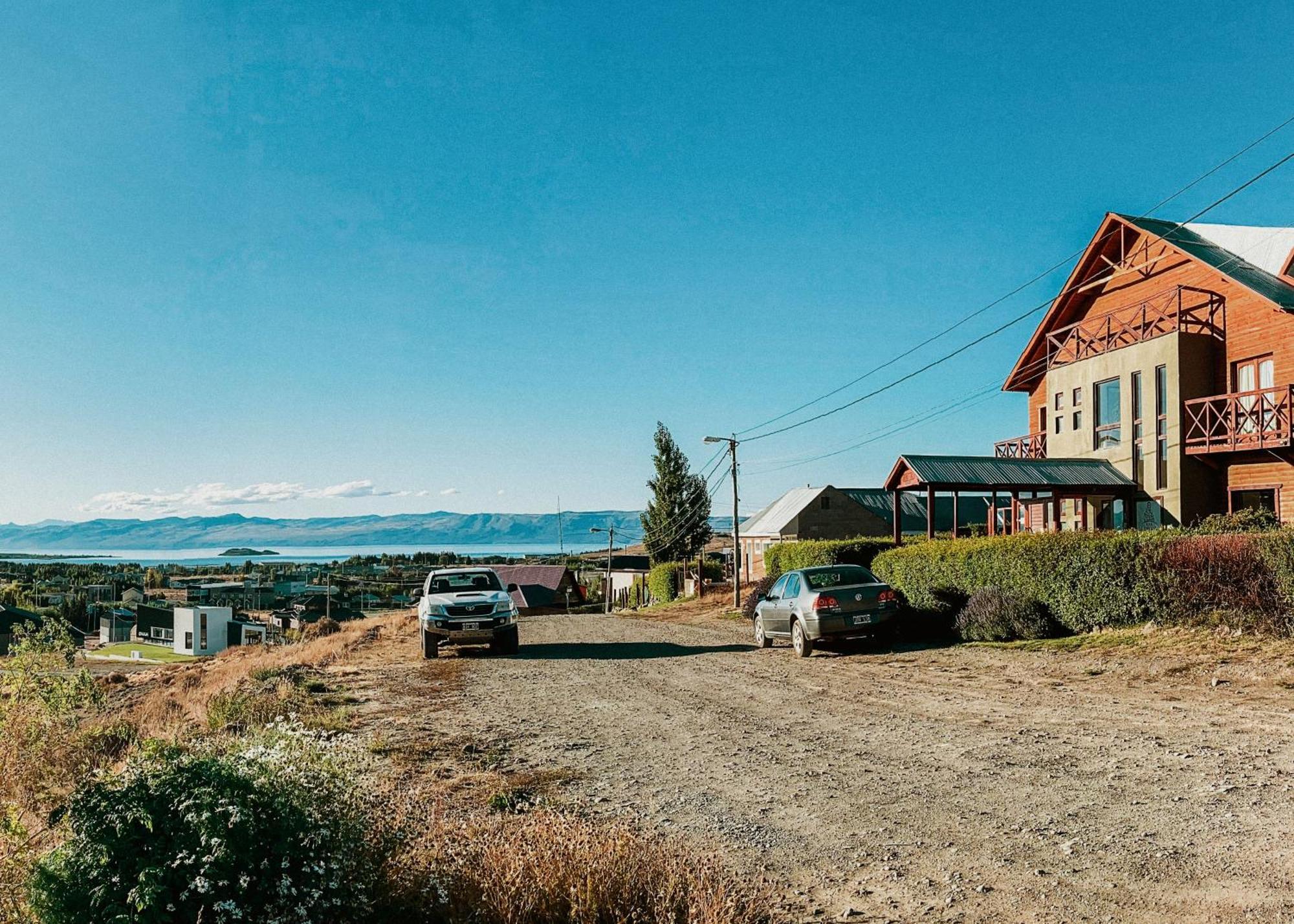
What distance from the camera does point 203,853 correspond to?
381 cm

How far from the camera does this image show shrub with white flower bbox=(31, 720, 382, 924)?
376cm

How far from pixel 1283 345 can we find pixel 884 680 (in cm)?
1790

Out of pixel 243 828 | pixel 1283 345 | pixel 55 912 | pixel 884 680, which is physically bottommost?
pixel 884 680

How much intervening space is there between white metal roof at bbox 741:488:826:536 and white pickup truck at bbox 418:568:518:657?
39651 mm

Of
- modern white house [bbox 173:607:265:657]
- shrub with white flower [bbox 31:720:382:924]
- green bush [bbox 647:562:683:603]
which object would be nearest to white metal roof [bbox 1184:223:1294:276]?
shrub with white flower [bbox 31:720:382:924]

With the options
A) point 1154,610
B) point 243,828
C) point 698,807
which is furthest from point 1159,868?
point 1154,610

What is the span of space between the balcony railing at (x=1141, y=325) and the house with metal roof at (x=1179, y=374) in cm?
4

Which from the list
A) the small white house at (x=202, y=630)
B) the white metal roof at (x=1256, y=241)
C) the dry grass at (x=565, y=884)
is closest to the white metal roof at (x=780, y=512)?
the white metal roof at (x=1256, y=241)

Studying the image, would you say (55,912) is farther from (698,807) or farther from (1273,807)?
(1273,807)

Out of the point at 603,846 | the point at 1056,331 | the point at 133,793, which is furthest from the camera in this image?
the point at 1056,331

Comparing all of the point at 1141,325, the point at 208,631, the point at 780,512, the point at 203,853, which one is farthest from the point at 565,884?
the point at 208,631

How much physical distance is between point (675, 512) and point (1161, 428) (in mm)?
41368

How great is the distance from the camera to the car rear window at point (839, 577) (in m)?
17.9

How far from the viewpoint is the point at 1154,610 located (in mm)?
14641
